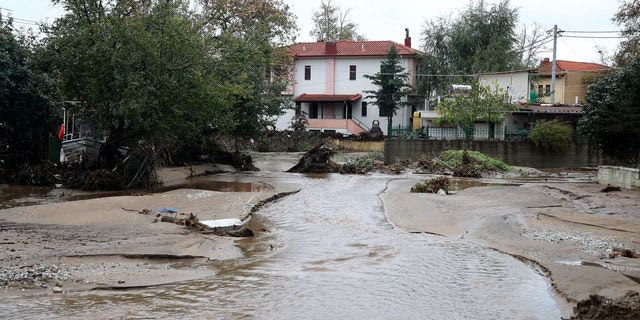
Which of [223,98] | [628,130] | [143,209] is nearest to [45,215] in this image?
[143,209]

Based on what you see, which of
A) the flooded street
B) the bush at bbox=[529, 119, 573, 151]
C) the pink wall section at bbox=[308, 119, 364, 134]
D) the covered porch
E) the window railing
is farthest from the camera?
the window railing

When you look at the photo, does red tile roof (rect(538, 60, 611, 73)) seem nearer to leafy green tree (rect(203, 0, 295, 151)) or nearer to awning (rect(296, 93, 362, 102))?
awning (rect(296, 93, 362, 102))

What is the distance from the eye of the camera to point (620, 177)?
1048 inches

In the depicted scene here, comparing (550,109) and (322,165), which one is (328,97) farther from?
(322,165)

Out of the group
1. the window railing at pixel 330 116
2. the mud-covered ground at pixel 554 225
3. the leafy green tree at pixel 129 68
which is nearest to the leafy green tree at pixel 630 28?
the mud-covered ground at pixel 554 225

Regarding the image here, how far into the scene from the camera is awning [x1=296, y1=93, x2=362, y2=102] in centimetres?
6894

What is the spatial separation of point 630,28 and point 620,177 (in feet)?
Result: 31.2

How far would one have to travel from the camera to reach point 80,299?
995 centimetres

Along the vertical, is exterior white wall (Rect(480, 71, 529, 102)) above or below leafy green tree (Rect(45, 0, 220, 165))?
above

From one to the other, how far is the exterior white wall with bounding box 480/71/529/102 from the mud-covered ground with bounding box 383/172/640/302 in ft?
99.8

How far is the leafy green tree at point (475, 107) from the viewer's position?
48594 millimetres

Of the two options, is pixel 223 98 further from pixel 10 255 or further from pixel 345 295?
pixel 345 295

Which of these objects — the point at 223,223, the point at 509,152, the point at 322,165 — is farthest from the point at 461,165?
the point at 223,223

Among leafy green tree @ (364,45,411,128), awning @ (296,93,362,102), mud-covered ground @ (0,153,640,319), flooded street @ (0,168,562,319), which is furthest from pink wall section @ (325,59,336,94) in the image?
flooded street @ (0,168,562,319)
